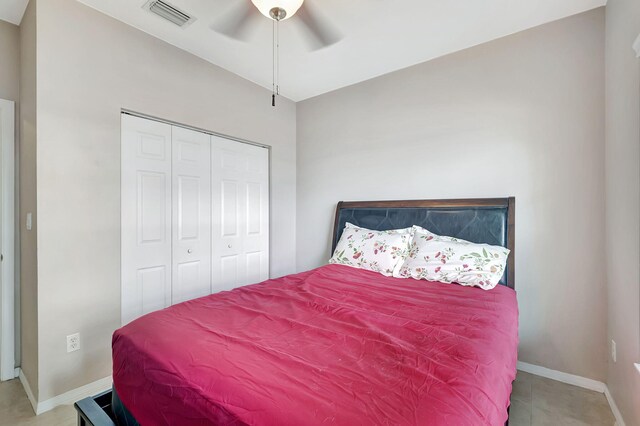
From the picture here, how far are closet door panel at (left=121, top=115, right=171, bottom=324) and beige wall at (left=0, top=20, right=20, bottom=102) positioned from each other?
0.84 m

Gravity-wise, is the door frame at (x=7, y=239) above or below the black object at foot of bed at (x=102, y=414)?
above

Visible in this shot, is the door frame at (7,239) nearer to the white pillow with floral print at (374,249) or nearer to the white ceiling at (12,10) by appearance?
the white ceiling at (12,10)

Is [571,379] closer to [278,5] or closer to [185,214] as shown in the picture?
[278,5]

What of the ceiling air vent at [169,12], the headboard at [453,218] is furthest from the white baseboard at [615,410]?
the ceiling air vent at [169,12]

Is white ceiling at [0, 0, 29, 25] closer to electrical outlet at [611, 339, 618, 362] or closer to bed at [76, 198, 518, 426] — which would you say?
bed at [76, 198, 518, 426]

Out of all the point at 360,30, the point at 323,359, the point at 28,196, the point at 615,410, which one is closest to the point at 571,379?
the point at 615,410

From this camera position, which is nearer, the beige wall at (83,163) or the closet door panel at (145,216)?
the beige wall at (83,163)

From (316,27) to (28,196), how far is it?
7.38 ft

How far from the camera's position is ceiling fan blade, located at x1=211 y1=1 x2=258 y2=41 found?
1.69 m

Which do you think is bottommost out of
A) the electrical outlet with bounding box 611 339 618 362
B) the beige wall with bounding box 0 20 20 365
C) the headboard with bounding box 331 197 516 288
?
the electrical outlet with bounding box 611 339 618 362

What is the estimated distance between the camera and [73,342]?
79.8 inches

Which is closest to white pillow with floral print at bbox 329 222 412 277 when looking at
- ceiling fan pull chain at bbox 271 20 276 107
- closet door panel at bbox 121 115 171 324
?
ceiling fan pull chain at bbox 271 20 276 107

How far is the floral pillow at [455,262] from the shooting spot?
206 cm

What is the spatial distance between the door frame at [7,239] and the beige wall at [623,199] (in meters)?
3.97
